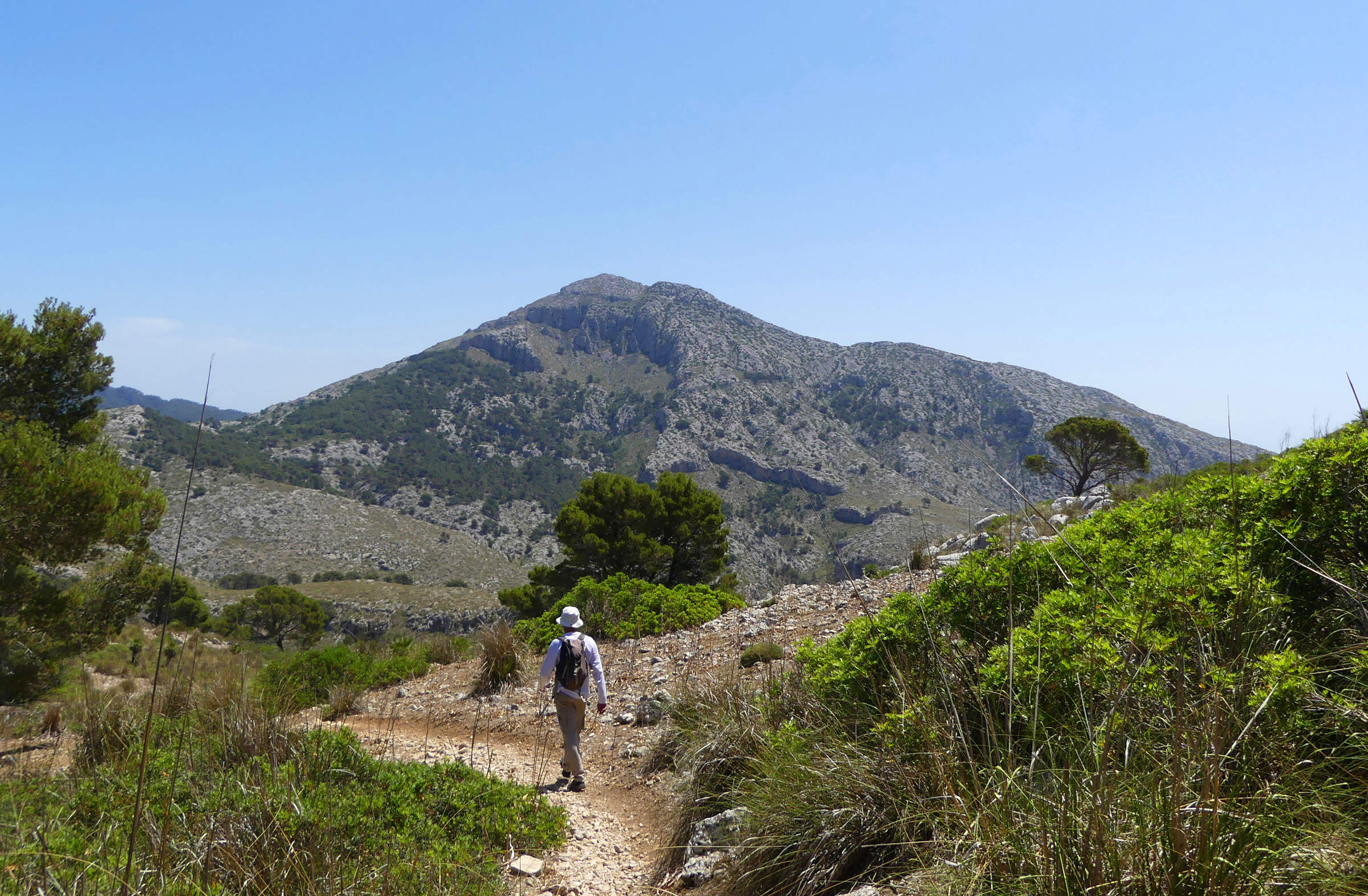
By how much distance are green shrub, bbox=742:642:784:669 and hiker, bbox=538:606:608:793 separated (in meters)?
2.10

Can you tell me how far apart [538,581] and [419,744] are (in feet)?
47.1

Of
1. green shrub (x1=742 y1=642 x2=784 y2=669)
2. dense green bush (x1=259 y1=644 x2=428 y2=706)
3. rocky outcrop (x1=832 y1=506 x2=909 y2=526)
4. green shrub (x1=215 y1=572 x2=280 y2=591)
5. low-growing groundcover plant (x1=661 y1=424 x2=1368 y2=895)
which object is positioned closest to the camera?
low-growing groundcover plant (x1=661 y1=424 x2=1368 y2=895)

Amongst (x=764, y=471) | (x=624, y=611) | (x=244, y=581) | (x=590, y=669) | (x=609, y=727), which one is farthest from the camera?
(x=764, y=471)

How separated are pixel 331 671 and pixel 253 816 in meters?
8.21

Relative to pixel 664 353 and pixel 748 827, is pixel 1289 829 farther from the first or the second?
pixel 664 353

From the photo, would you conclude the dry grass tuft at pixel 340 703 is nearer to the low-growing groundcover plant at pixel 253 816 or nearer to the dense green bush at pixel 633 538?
the low-growing groundcover plant at pixel 253 816

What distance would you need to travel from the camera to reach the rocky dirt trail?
5.07 metres

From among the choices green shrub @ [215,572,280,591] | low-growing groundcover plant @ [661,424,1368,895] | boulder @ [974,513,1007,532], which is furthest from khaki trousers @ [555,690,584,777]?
green shrub @ [215,572,280,591]

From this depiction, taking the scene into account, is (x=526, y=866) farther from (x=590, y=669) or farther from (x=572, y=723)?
(x=590, y=669)

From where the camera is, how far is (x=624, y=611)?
1291 cm

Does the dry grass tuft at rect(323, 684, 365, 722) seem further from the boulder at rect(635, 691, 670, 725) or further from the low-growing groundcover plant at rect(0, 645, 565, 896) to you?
the boulder at rect(635, 691, 670, 725)

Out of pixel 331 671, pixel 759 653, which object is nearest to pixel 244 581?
pixel 331 671

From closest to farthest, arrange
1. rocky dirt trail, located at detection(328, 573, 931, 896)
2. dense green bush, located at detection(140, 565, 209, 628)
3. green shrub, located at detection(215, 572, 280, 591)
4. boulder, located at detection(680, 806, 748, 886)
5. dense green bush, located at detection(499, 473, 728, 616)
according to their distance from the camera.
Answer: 1. boulder, located at detection(680, 806, 748, 886)
2. rocky dirt trail, located at detection(328, 573, 931, 896)
3. dense green bush, located at detection(140, 565, 209, 628)
4. dense green bush, located at detection(499, 473, 728, 616)
5. green shrub, located at detection(215, 572, 280, 591)

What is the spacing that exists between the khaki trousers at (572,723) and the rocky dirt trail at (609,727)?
0.24 metres
